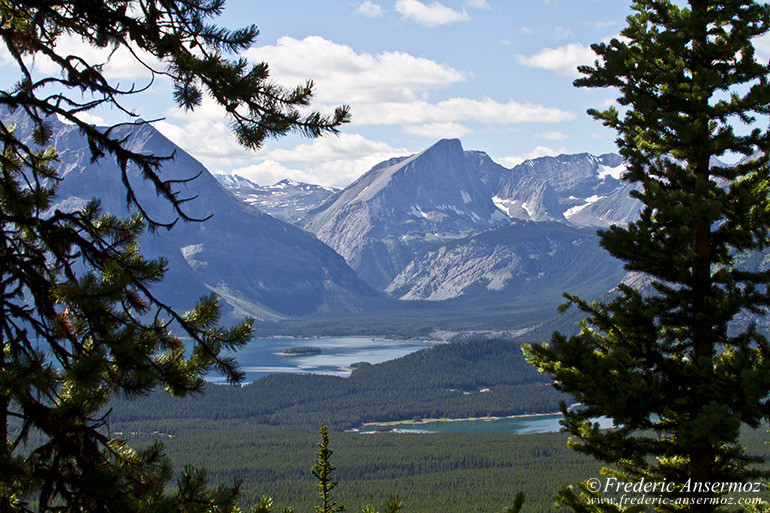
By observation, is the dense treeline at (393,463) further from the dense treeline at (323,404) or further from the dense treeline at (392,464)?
the dense treeline at (323,404)

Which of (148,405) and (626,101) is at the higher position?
(626,101)

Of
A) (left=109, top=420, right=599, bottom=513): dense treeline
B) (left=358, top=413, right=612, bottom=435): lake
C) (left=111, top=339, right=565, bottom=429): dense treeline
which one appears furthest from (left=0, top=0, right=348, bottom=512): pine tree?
(left=111, top=339, right=565, bottom=429): dense treeline

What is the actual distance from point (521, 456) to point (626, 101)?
113 meters

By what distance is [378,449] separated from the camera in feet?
424

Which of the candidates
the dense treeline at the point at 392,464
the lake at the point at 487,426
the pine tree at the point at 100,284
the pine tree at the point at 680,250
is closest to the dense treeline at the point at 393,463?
the dense treeline at the point at 392,464

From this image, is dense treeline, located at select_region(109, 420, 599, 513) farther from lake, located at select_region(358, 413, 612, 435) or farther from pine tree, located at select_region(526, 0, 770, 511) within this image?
pine tree, located at select_region(526, 0, 770, 511)

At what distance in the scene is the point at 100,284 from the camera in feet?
27.1

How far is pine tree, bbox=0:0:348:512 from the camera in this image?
25.7 feet

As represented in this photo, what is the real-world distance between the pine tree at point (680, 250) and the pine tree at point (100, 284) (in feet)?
23.1

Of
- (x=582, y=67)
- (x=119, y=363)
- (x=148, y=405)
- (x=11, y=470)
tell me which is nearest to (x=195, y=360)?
(x=119, y=363)

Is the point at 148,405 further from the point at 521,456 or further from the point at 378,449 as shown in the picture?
the point at 521,456

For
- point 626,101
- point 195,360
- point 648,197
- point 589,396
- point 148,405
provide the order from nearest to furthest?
point 195,360, point 589,396, point 648,197, point 626,101, point 148,405

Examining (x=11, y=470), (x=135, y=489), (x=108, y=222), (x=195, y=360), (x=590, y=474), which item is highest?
(x=108, y=222)

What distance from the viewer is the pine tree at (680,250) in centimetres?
1374
